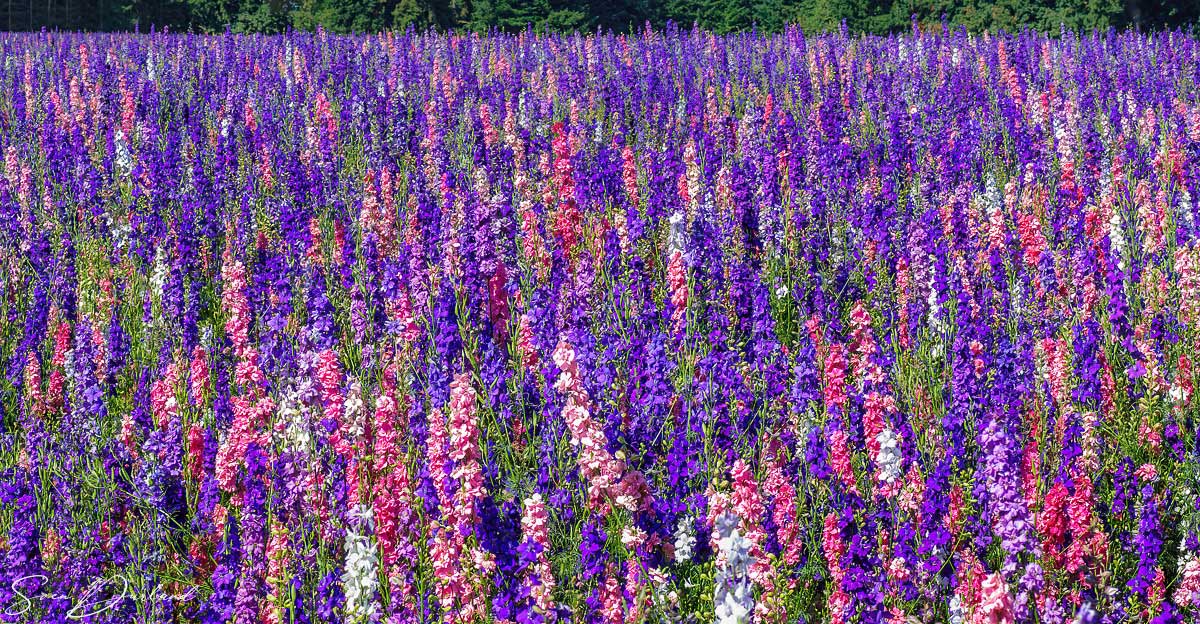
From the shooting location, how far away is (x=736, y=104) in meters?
9.10

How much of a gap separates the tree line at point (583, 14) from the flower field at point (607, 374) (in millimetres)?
10739

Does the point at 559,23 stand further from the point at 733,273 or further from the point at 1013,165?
the point at 733,273

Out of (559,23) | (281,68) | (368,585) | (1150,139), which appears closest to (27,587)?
(368,585)

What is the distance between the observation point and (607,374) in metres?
3.32

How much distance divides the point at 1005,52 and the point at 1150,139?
10.00 ft

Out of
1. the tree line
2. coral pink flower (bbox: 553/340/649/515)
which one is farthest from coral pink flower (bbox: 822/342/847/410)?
the tree line

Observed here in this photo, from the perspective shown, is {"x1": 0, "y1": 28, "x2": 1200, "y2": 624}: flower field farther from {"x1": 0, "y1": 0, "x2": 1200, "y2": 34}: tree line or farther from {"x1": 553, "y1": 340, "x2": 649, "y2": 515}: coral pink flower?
{"x1": 0, "y1": 0, "x2": 1200, "y2": 34}: tree line

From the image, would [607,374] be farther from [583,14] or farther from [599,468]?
[583,14]

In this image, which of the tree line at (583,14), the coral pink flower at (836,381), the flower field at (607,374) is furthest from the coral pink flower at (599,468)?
the tree line at (583,14)

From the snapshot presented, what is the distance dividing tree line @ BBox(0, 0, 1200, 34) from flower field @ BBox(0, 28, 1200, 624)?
35.2 feet

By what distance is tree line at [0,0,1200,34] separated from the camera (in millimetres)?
18250

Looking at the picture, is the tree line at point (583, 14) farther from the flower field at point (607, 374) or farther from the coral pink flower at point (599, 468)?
the coral pink flower at point (599, 468)

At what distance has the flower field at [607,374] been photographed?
281 centimetres

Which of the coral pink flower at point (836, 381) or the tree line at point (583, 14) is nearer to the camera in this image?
the coral pink flower at point (836, 381)
